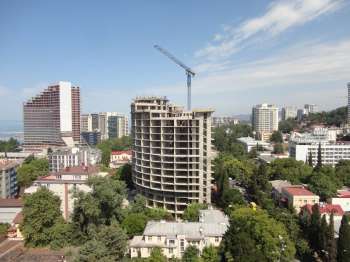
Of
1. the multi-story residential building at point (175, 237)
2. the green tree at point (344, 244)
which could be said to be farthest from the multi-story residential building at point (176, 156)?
the green tree at point (344, 244)

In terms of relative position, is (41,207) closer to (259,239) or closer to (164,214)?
(164,214)

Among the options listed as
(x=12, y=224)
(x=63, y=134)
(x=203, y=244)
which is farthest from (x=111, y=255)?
(x=63, y=134)

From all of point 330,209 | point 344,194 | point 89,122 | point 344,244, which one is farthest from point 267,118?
point 344,244

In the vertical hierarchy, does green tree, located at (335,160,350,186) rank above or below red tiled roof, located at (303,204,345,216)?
above

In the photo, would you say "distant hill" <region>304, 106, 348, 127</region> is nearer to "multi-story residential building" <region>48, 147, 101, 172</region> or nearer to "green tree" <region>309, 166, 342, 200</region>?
"green tree" <region>309, 166, 342, 200</region>

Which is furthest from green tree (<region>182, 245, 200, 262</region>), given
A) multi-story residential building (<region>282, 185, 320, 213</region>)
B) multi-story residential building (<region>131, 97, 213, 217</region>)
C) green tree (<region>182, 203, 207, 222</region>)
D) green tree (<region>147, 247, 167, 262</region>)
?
multi-story residential building (<region>282, 185, 320, 213</region>)
